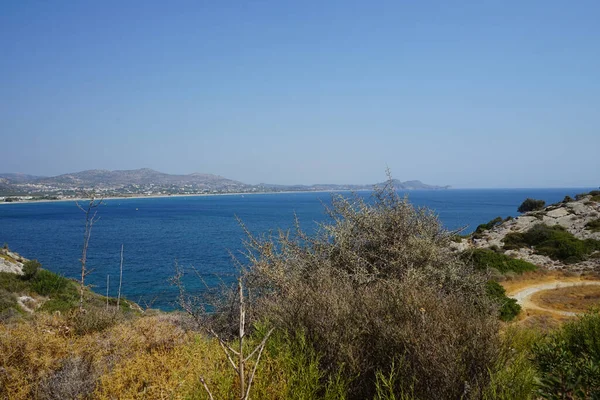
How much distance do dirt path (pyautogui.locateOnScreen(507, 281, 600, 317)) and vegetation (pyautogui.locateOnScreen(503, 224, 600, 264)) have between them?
16.3 feet

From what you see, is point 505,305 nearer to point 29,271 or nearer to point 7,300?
point 7,300

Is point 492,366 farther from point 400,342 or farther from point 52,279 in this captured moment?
point 52,279

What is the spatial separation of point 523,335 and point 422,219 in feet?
12.2

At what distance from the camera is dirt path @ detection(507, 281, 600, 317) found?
14130 millimetres

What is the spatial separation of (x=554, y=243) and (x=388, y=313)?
24.4 meters

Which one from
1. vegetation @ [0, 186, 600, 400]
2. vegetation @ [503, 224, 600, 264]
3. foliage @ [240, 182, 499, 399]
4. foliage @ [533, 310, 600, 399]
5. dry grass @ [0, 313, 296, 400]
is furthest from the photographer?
vegetation @ [503, 224, 600, 264]

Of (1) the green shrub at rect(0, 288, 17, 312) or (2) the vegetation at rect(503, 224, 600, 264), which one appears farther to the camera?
(2) the vegetation at rect(503, 224, 600, 264)

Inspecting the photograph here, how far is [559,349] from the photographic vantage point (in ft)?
15.2

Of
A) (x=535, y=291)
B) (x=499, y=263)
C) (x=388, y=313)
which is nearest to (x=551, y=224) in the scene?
(x=499, y=263)

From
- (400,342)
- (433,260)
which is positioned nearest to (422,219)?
(433,260)

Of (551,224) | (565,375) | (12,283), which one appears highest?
(565,375)

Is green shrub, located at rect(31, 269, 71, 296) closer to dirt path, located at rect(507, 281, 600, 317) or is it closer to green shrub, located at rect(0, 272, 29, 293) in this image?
green shrub, located at rect(0, 272, 29, 293)

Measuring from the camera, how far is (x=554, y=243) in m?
24.6

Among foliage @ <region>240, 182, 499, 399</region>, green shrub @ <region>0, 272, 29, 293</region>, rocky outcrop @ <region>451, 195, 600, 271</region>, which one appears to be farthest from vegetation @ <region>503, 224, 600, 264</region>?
green shrub @ <region>0, 272, 29, 293</region>
